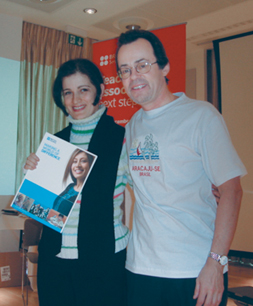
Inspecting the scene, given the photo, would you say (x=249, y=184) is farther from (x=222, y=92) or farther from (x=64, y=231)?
(x=64, y=231)

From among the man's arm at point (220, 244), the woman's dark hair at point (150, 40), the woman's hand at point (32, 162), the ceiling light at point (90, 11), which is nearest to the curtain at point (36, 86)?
the ceiling light at point (90, 11)

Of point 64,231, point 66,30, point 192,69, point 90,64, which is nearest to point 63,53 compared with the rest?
point 66,30

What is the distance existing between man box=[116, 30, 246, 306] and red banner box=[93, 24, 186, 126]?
1625 millimetres

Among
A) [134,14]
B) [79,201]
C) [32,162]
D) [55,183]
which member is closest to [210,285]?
[79,201]

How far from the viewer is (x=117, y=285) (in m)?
1.42

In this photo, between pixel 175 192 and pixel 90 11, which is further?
pixel 90 11

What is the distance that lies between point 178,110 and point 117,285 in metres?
0.77

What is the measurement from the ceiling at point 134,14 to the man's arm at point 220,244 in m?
3.45

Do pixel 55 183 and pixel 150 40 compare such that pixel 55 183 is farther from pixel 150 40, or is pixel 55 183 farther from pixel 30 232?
pixel 30 232

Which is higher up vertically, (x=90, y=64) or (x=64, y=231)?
(x=90, y=64)

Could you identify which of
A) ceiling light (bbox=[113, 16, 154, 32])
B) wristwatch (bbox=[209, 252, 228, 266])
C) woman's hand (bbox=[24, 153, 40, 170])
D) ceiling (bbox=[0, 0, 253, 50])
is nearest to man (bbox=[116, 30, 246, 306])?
wristwatch (bbox=[209, 252, 228, 266])

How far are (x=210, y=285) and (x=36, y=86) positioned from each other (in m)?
4.52

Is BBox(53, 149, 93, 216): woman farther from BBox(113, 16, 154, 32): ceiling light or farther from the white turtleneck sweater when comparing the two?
BBox(113, 16, 154, 32): ceiling light

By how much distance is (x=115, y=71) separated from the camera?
372 centimetres
